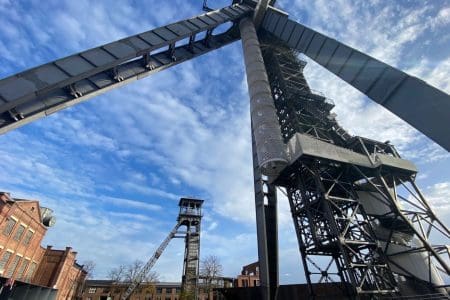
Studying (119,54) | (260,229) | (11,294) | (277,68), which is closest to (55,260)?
(11,294)

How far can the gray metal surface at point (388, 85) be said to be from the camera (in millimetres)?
6305

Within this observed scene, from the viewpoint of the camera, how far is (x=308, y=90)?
1978 cm

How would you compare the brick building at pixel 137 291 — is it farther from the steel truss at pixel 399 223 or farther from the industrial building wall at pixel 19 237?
the steel truss at pixel 399 223

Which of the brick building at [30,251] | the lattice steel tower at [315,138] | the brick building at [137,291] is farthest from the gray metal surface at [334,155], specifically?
the brick building at [137,291]

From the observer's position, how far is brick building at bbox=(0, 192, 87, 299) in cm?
2303

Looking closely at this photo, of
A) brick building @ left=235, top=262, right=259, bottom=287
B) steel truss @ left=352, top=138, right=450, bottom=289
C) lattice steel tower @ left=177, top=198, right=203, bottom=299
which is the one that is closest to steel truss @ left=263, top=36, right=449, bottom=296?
steel truss @ left=352, top=138, right=450, bottom=289

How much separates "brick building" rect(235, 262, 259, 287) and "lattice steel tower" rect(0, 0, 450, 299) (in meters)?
41.3

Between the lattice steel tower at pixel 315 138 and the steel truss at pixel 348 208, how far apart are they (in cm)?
6

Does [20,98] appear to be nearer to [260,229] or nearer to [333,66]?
[333,66]

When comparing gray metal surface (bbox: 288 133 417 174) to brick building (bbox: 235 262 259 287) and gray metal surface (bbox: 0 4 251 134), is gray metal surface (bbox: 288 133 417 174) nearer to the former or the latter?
gray metal surface (bbox: 0 4 251 134)

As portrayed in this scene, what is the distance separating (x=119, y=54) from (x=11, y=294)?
16.8 meters

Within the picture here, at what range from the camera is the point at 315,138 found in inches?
558

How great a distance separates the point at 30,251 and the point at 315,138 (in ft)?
111

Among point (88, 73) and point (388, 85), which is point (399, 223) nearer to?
point (388, 85)
